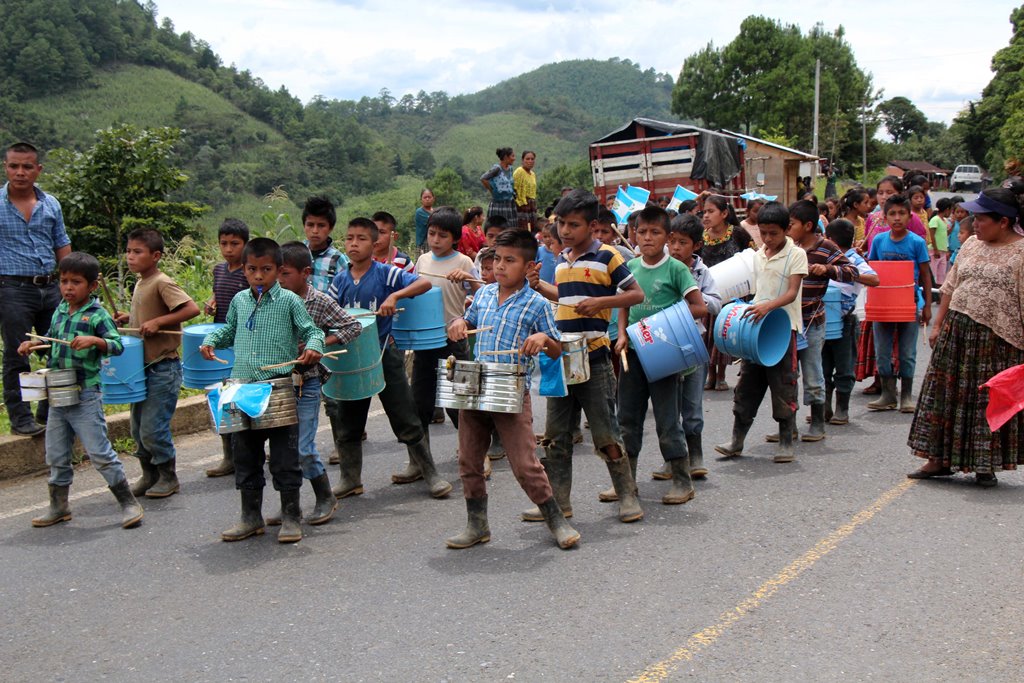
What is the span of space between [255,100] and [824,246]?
78201mm

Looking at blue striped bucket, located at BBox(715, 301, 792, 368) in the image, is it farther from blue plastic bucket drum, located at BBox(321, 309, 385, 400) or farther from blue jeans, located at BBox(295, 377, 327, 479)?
blue jeans, located at BBox(295, 377, 327, 479)

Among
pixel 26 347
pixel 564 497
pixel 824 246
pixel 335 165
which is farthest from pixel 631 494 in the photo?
pixel 335 165

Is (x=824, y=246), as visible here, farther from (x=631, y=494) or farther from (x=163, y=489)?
Answer: (x=163, y=489)

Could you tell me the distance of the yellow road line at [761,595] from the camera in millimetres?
4148

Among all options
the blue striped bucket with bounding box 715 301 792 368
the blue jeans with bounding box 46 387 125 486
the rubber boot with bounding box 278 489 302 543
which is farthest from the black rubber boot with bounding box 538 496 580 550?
the blue jeans with bounding box 46 387 125 486

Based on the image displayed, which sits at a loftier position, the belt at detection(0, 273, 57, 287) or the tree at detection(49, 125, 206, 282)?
the tree at detection(49, 125, 206, 282)

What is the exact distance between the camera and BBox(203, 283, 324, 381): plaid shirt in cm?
589

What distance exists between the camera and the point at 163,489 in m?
6.95

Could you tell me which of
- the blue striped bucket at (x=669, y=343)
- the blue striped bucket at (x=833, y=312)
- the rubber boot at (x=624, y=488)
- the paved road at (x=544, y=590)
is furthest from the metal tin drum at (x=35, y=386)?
the blue striped bucket at (x=833, y=312)

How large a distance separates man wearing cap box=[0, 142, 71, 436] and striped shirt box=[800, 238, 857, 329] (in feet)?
19.0

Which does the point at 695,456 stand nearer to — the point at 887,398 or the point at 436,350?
the point at 436,350

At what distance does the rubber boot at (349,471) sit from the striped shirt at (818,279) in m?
3.58

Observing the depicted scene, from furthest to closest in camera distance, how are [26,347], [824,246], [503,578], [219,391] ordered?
[824,246] < [26,347] < [219,391] < [503,578]

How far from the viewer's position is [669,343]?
238 inches
